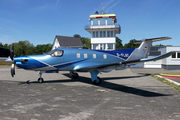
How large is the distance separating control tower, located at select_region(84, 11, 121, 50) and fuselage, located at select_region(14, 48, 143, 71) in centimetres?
2042

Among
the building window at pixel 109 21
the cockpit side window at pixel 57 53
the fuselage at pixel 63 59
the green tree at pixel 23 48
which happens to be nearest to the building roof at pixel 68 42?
the building window at pixel 109 21

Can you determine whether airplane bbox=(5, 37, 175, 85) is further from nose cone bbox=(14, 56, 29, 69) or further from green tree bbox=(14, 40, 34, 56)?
green tree bbox=(14, 40, 34, 56)

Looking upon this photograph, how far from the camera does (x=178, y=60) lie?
26.3 m

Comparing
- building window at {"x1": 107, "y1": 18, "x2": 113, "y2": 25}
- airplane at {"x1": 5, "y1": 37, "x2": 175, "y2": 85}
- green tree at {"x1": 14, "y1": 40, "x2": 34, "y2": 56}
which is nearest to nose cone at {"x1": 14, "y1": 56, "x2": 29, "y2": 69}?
airplane at {"x1": 5, "y1": 37, "x2": 175, "y2": 85}

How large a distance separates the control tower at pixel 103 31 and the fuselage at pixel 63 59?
67.0 feet

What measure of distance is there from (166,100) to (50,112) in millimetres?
5687

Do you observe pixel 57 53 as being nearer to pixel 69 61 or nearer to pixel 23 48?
pixel 69 61

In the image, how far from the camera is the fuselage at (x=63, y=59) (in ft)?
34.2

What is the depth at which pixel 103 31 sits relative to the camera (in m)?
34.3

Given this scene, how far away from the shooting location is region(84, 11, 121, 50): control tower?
33438mm

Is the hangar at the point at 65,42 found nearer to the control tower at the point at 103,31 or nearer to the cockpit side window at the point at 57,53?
the control tower at the point at 103,31

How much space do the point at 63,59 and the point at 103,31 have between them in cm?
2484

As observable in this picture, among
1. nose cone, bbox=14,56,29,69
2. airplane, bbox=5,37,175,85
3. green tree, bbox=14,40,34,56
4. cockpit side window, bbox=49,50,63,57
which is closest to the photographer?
nose cone, bbox=14,56,29,69

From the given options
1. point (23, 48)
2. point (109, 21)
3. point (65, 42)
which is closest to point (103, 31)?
point (109, 21)
